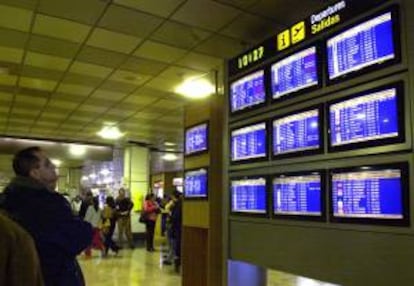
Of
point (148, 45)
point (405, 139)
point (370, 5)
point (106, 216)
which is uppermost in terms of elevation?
point (148, 45)

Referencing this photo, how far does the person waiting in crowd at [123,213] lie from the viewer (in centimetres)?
1066

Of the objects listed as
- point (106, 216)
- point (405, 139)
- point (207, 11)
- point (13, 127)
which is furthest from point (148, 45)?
point (13, 127)

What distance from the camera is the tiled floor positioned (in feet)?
20.9

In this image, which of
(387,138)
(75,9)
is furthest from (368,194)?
(75,9)

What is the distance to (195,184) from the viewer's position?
187 inches

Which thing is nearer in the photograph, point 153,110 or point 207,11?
point 207,11

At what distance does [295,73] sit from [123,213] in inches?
323

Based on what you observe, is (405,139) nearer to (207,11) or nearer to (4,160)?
(207,11)

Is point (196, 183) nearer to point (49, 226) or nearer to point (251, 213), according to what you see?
point (251, 213)

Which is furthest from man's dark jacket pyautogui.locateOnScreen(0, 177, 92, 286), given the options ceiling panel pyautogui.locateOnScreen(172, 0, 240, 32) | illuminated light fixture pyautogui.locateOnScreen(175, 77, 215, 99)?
illuminated light fixture pyautogui.locateOnScreen(175, 77, 215, 99)

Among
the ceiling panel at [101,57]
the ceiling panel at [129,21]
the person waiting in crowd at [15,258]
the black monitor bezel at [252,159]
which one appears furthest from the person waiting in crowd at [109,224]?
the person waiting in crowd at [15,258]

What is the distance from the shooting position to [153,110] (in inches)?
333

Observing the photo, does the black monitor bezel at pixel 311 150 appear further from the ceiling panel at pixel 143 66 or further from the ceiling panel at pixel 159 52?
the ceiling panel at pixel 143 66

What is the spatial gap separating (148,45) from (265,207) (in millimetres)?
2632
